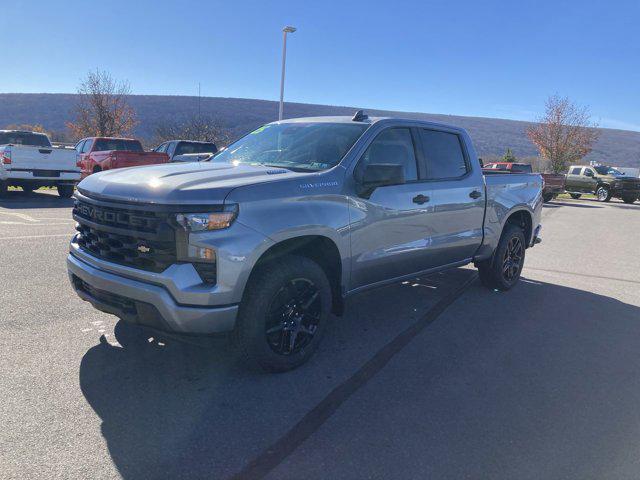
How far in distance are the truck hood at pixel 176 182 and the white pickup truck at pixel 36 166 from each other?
1166cm

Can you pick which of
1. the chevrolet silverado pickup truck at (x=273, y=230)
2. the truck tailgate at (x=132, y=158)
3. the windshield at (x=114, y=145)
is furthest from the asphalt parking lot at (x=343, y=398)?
the windshield at (x=114, y=145)

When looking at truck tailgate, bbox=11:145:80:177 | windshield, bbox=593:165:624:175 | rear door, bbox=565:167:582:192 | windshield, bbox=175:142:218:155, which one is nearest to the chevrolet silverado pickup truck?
truck tailgate, bbox=11:145:80:177

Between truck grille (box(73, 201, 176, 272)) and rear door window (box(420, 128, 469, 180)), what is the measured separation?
281cm

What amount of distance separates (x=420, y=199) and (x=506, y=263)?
2.25 meters

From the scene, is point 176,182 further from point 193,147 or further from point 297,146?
point 193,147

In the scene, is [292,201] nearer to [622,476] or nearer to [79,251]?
[79,251]

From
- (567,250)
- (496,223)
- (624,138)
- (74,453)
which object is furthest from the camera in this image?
(624,138)

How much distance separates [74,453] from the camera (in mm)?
2695

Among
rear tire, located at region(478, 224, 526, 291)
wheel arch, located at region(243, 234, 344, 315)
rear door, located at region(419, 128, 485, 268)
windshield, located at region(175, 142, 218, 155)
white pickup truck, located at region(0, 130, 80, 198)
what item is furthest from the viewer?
windshield, located at region(175, 142, 218, 155)

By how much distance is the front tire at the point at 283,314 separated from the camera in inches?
136

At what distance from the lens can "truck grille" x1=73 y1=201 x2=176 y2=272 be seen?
10.6 feet

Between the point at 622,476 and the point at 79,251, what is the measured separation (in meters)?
3.80

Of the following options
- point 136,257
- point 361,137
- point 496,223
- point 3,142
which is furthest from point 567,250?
point 3,142

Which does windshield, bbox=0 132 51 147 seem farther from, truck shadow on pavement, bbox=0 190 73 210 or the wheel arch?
the wheel arch
